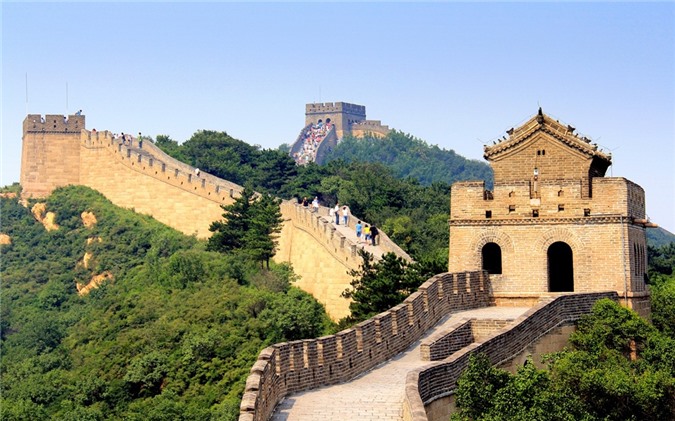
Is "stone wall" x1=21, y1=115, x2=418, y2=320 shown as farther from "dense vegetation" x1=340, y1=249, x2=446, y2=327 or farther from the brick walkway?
the brick walkway

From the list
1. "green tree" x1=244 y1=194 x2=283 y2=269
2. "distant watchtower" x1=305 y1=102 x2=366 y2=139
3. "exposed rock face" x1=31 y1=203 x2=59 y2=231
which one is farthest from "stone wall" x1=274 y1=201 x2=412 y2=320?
"distant watchtower" x1=305 y1=102 x2=366 y2=139

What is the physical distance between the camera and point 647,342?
21062 mm

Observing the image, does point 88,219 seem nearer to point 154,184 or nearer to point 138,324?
point 154,184

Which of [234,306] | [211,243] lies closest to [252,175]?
[211,243]

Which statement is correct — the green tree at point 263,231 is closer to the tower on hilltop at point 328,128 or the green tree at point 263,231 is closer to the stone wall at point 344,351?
the stone wall at point 344,351

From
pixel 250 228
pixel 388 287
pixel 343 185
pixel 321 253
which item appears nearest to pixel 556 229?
pixel 388 287

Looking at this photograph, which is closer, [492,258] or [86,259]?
[492,258]

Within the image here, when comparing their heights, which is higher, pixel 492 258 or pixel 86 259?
pixel 86 259

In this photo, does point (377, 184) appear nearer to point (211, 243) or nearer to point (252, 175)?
point (252, 175)

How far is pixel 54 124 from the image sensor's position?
201 feet

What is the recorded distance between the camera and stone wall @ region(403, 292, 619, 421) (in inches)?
555

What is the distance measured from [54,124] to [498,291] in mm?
42000

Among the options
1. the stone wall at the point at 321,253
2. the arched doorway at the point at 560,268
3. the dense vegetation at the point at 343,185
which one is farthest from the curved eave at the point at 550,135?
the dense vegetation at the point at 343,185

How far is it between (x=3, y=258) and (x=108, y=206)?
6.06 metres
